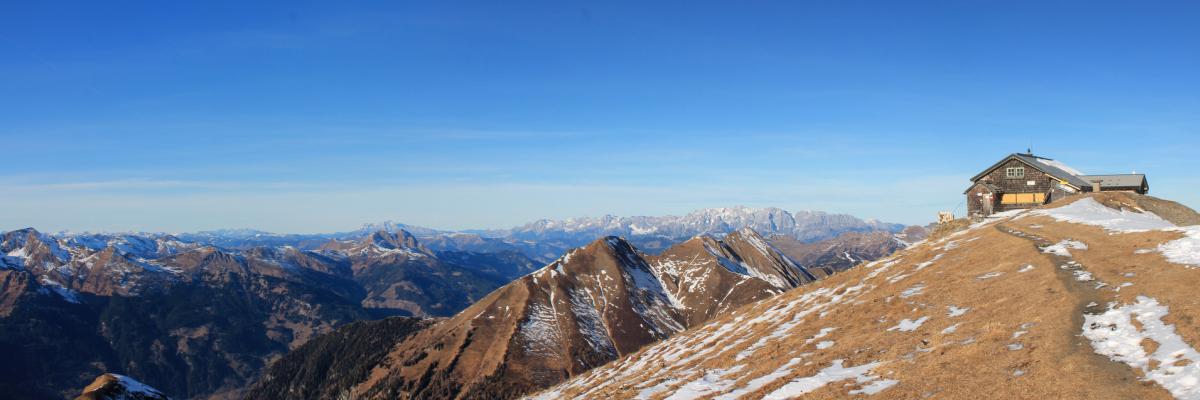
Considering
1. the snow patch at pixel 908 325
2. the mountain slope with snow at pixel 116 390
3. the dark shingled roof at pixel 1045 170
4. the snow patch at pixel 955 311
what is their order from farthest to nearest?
the dark shingled roof at pixel 1045 170, the mountain slope with snow at pixel 116 390, the snow patch at pixel 908 325, the snow patch at pixel 955 311

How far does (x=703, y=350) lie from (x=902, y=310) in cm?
1560

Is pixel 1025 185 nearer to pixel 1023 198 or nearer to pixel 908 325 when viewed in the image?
pixel 1023 198

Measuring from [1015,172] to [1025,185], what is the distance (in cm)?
204

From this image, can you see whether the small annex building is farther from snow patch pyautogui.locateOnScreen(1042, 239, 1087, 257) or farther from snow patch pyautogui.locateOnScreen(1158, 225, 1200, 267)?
snow patch pyautogui.locateOnScreen(1158, 225, 1200, 267)

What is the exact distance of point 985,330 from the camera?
3009 cm

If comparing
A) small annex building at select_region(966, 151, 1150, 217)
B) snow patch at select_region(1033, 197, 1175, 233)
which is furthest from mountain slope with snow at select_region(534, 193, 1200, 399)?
small annex building at select_region(966, 151, 1150, 217)

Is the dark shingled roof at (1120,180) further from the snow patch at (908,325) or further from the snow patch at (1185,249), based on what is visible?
the snow patch at (908,325)

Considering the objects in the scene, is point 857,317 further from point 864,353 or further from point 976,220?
point 976,220

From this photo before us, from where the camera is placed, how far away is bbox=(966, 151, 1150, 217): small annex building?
255 ft

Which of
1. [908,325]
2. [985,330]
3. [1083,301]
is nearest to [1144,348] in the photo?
[985,330]

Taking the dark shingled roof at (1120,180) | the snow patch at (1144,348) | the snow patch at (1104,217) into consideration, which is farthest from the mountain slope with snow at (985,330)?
the dark shingled roof at (1120,180)

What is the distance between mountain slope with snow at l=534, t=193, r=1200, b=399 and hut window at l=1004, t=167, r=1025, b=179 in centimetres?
2404

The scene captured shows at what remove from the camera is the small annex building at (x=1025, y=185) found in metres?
77.8

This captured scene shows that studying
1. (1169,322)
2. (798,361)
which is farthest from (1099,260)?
(798,361)
